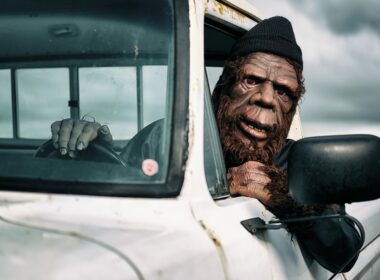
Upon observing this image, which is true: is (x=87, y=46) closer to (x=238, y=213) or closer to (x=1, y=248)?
(x=238, y=213)

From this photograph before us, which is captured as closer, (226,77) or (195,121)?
(195,121)

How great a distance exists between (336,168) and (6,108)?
1148 mm

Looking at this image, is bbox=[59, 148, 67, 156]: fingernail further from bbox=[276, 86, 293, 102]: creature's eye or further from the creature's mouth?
bbox=[276, 86, 293, 102]: creature's eye

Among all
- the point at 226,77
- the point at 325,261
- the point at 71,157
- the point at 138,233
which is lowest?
the point at 325,261

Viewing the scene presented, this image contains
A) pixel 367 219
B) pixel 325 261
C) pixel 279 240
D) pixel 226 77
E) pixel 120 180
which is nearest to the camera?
pixel 120 180

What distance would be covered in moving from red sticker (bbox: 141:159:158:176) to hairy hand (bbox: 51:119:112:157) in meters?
0.25

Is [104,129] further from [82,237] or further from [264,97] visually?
[264,97]

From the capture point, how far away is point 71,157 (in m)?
2.34

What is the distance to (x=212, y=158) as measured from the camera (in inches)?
98.9

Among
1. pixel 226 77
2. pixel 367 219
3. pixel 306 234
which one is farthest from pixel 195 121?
pixel 367 219

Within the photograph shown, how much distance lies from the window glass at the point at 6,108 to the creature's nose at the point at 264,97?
1.08 m

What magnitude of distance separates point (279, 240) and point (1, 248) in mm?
1156

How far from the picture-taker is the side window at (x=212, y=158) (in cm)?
242

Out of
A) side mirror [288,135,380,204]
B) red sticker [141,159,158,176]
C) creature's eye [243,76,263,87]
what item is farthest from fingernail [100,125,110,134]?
creature's eye [243,76,263,87]
